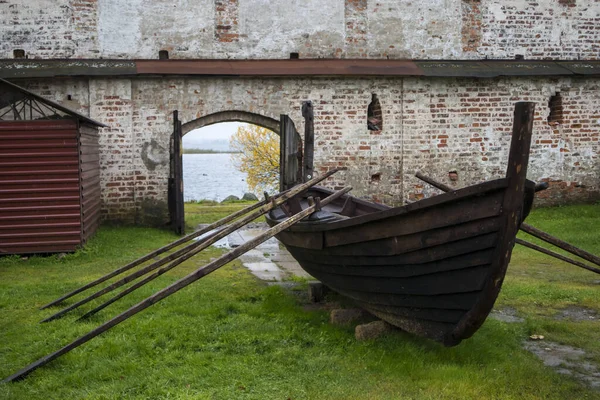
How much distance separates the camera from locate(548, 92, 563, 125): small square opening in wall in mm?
16455

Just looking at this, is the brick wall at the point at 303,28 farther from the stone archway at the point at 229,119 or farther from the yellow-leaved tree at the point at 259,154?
the yellow-leaved tree at the point at 259,154

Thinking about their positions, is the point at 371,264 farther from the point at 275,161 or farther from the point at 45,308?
the point at 275,161

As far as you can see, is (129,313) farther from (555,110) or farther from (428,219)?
(555,110)

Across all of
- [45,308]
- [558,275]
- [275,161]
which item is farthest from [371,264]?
[275,161]

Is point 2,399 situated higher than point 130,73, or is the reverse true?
point 130,73

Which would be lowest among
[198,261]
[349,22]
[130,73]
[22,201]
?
[198,261]

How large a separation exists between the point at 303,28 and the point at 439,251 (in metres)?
11.4

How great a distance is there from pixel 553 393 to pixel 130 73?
1152 centimetres

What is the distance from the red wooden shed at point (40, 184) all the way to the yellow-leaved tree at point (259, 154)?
14982mm

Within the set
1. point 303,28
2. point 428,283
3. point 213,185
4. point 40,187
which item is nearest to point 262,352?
point 428,283

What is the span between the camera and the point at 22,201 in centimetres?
1127

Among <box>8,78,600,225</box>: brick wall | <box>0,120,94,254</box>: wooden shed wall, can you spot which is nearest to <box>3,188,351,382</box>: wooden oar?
<box>0,120,94,254</box>: wooden shed wall

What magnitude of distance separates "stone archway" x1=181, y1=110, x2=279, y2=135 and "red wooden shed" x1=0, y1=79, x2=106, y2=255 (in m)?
3.70

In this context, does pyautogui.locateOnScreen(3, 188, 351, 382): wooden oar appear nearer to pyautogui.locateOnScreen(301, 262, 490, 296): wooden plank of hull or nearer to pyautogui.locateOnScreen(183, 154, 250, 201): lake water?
pyautogui.locateOnScreen(301, 262, 490, 296): wooden plank of hull
